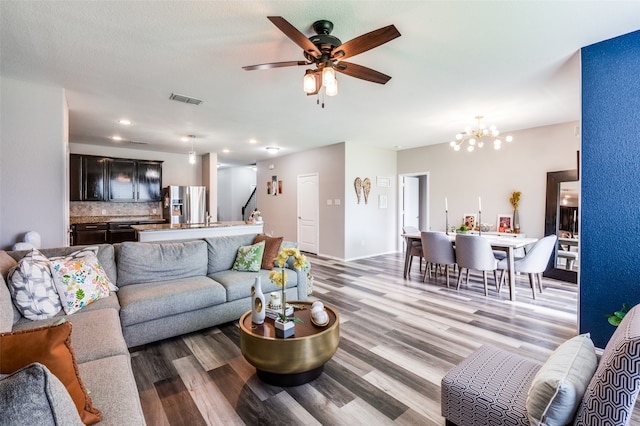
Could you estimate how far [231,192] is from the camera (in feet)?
37.8

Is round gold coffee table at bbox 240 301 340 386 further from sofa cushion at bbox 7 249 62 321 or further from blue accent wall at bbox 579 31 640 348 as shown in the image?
blue accent wall at bbox 579 31 640 348

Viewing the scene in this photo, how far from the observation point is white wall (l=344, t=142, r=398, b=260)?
666 centimetres

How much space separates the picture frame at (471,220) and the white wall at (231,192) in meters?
8.20

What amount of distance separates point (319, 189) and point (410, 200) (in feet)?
8.20

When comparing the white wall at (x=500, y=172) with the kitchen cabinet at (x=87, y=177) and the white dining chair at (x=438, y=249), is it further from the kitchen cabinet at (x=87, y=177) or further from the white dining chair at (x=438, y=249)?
the kitchen cabinet at (x=87, y=177)

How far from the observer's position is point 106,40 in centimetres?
248

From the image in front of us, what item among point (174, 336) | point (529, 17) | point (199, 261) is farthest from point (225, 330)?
point (529, 17)

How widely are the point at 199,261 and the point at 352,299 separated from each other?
203 centimetres

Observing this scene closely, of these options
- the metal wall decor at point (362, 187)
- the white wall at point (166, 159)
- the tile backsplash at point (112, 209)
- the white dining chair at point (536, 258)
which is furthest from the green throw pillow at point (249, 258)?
the white wall at point (166, 159)

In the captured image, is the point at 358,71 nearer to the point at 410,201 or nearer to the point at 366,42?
the point at 366,42

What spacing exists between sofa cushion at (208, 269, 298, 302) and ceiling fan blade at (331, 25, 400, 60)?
2.34 meters

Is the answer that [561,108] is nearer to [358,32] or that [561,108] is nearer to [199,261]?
[358,32]

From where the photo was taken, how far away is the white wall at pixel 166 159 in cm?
692

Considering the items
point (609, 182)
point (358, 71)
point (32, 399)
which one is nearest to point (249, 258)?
point (358, 71)
